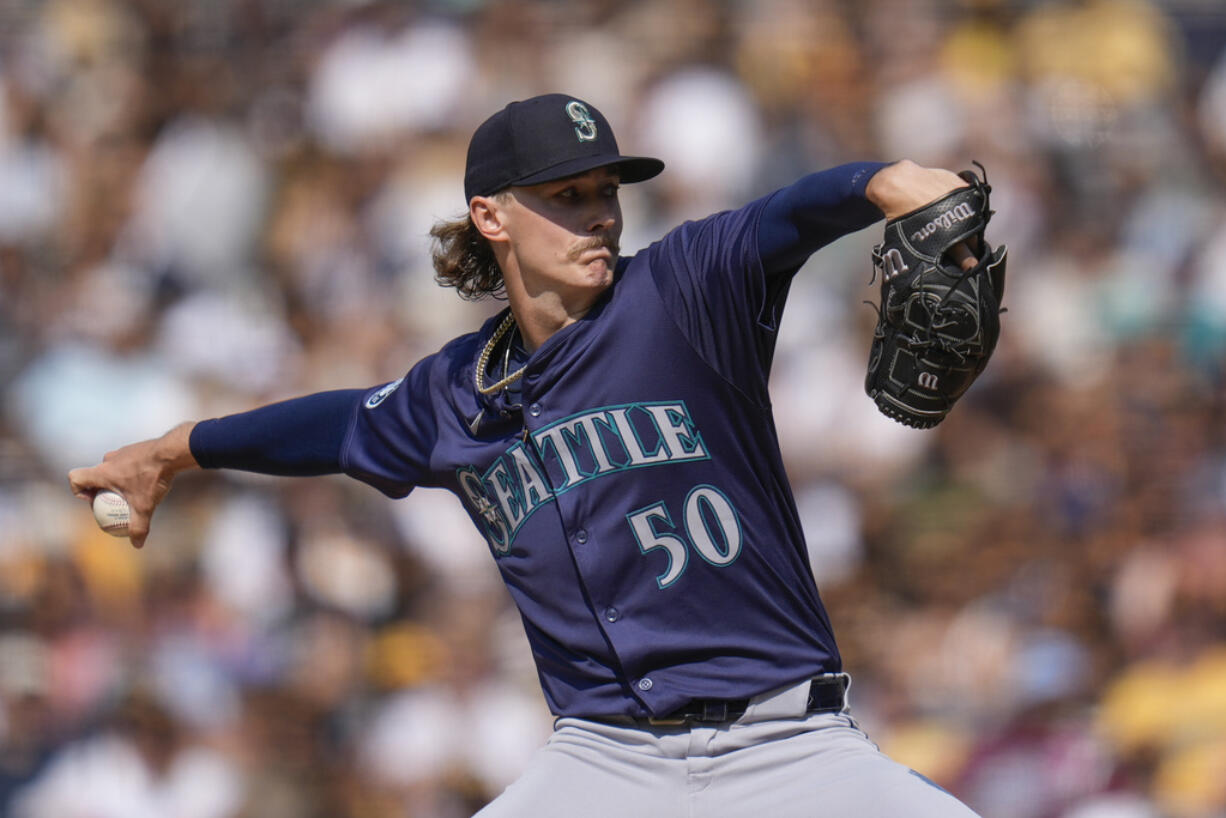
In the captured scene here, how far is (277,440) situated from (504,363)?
1.89ft

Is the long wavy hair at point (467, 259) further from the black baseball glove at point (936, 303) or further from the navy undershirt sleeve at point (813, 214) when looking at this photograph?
the black baseball glove at point (936, 303)

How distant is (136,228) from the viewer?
27.2 feet

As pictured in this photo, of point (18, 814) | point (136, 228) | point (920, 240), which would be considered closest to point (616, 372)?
point (920, 240)

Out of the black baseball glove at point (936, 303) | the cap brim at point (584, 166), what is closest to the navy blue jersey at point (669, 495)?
the cap brim at point (584, 166)

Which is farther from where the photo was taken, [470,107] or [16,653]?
[470,107]

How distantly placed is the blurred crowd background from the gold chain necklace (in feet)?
9.83

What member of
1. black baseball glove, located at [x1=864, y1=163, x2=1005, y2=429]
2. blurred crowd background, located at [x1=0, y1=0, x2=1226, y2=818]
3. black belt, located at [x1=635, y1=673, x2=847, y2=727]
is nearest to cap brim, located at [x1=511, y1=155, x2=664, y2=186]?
black baseball glove, located at [x1=864, y1=163, x2=1005, y2=429]

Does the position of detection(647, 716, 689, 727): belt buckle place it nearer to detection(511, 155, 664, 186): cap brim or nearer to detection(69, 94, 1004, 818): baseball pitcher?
detection(69, 94, 1004, 818): baseball pitcher

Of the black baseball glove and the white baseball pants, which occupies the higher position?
the black baseball glove

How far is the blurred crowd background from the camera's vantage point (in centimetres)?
622

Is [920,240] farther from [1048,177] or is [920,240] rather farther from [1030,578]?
[1048,177]

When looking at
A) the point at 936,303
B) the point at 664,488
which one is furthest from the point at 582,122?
the point at 936,303

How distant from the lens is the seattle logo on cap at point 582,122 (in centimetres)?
338

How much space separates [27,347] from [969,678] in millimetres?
4540
